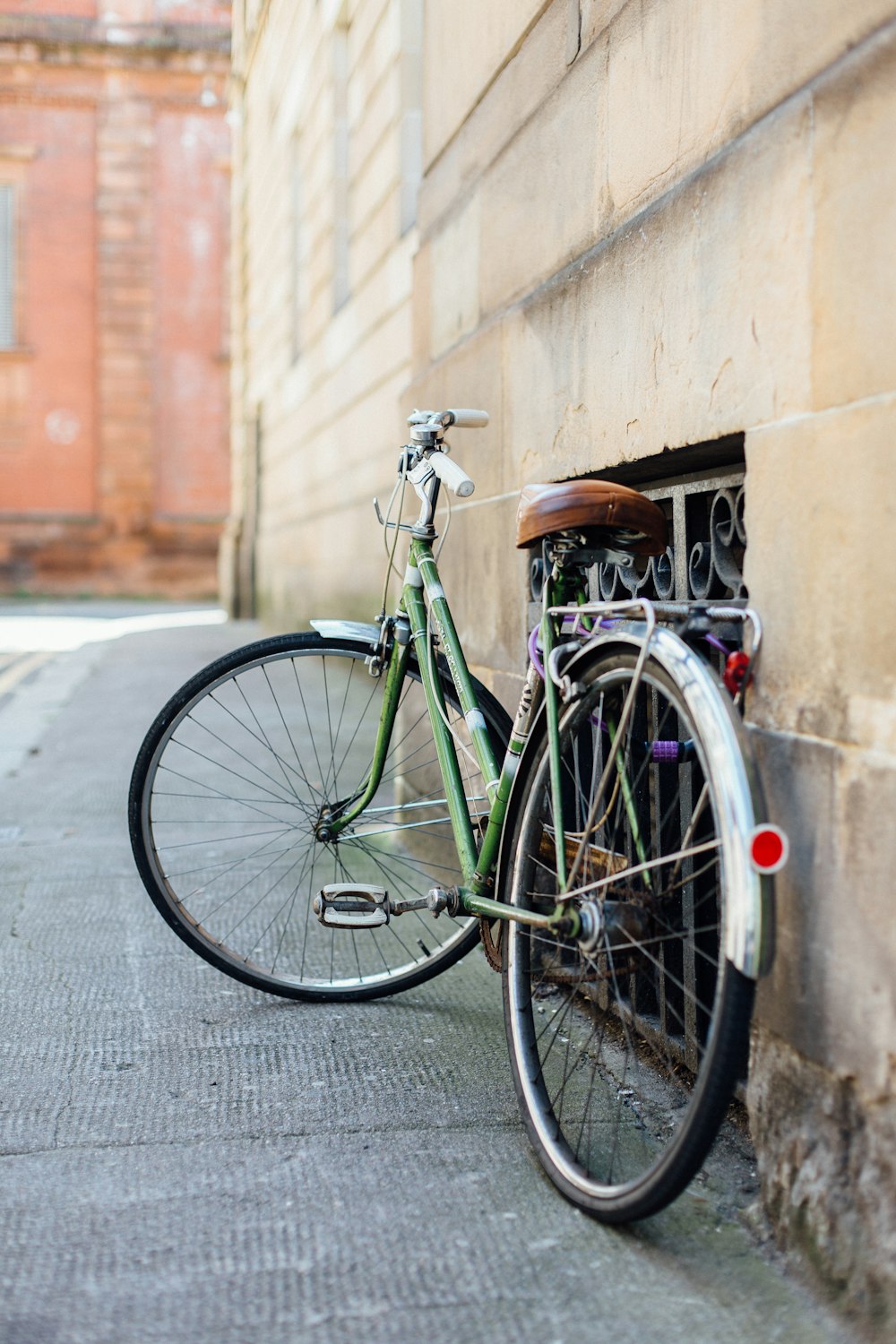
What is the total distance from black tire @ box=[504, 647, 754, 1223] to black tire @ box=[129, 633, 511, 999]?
0.37 m

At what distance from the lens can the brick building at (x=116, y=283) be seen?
1113 inches

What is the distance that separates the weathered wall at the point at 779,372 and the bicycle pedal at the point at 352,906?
0.79m

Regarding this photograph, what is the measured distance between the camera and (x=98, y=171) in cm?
2870

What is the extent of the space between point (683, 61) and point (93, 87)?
2910 cm

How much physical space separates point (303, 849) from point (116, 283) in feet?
85.4

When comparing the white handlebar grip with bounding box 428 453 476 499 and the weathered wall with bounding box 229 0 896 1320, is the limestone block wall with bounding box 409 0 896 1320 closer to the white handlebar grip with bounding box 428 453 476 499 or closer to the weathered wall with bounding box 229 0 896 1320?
the weathered wall with bounding box 229 0 896 1320

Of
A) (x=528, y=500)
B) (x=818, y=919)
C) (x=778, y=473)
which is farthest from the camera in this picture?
(x=528, y=500)

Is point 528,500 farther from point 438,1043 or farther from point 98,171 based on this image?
point 98,171

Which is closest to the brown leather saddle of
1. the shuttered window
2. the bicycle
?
the bicycle

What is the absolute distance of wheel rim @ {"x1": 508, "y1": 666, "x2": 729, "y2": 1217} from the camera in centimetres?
222

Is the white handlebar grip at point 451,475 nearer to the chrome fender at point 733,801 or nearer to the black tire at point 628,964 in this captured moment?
the black tire at point 628,964

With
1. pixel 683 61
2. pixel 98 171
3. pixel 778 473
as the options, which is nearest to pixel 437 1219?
pixel 778 473

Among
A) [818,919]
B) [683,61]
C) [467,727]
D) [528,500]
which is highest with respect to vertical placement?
[683,61]

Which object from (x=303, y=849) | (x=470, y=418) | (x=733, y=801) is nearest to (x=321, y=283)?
(x=303, y=849)
